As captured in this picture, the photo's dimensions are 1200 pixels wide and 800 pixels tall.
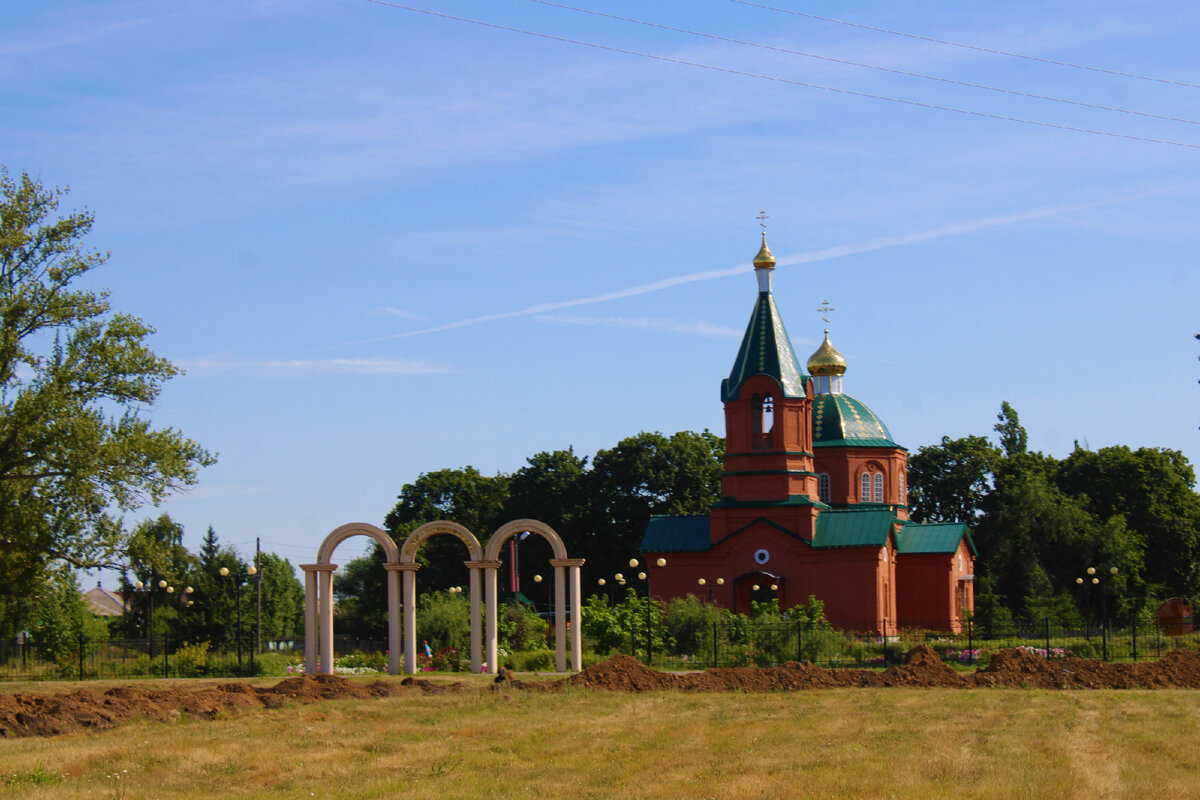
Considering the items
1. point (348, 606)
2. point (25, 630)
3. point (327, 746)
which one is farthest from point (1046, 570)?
point (327, 746)

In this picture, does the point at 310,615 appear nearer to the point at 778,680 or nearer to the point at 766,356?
the point at 778,680

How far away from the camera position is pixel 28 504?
3142cm

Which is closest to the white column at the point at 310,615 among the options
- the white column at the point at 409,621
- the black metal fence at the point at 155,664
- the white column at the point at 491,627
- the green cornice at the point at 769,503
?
the white column at the point at 409,621

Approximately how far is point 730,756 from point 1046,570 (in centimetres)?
4923

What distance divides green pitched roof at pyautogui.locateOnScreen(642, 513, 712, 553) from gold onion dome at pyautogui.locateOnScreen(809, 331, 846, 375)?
390 inches

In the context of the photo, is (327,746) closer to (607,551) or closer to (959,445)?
(607,551)

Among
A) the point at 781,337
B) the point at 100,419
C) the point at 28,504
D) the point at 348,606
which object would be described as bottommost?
the point at 348,606

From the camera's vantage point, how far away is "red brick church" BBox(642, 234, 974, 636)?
5009 centimetres

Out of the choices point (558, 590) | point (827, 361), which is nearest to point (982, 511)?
point (827, 361)

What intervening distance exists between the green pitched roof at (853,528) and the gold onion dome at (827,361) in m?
9.73

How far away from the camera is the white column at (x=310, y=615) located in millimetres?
31906

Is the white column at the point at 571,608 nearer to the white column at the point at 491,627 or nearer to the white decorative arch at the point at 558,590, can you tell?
the white decorative arch at the point at 558,590

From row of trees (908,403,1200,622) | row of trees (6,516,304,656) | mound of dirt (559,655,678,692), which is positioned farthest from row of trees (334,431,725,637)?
mound of dirt (559,655,678,692)

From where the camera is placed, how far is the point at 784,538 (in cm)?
5059
